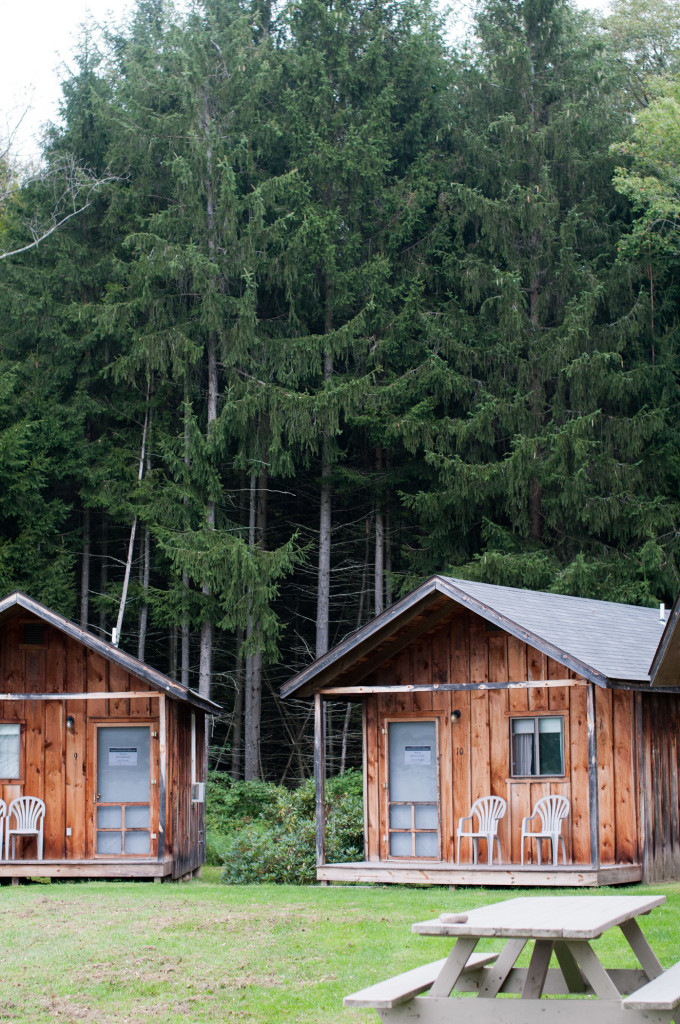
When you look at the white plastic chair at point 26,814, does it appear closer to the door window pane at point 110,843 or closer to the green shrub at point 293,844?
the door window pane at point 110,843

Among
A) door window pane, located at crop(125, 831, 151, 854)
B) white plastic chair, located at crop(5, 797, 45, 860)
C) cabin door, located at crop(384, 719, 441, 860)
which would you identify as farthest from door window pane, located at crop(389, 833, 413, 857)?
white plastic chair, located at crop(5, 797, 45, 860)

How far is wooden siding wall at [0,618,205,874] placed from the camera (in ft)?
52.3

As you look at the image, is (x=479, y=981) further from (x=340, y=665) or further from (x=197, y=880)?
(x=197, y=880)

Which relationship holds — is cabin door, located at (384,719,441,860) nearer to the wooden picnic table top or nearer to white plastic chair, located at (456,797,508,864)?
white plastic chair, located at (456,797,508,864)

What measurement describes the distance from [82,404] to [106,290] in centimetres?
293

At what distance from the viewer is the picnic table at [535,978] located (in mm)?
5578

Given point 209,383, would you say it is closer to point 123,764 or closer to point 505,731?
point 123,764

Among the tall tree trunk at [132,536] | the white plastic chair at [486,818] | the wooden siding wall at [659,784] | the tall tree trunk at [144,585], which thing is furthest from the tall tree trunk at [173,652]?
Answer: the wooden siding wall at [659,784]

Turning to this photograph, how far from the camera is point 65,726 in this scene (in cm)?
1620

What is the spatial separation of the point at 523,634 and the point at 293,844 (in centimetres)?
455

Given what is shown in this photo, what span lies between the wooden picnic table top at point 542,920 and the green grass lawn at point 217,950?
1.32 metres

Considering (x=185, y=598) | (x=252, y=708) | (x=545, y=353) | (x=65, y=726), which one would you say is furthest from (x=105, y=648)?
(x=545, y=353)

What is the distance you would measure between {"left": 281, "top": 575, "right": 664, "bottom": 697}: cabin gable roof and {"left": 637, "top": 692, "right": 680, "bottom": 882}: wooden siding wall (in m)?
0.61

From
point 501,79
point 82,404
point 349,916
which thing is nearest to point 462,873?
point 349,916
